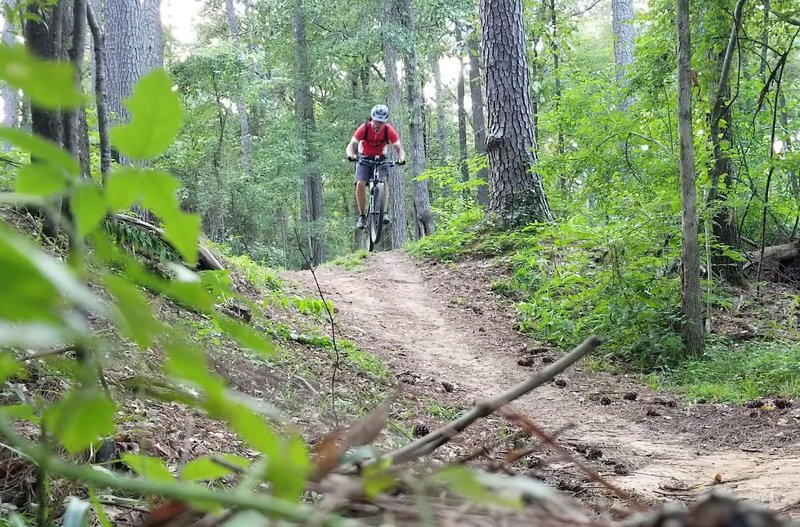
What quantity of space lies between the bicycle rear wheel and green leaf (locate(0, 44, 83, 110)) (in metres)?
9.80

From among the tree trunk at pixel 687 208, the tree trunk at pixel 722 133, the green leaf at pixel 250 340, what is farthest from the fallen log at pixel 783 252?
the green leaf at pixel 250 340

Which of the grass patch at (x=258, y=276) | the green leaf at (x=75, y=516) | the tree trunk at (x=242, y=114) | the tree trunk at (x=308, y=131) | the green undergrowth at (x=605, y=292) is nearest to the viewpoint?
the green leaf at (x=75, y=516)

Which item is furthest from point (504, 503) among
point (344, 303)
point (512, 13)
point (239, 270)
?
point (512, 13)

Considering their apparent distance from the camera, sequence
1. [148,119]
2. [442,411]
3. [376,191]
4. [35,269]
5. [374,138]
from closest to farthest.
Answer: [35,269] → [148,119] → [442,411] → [374,138] → [376,191]

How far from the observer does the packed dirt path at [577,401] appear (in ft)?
10.3

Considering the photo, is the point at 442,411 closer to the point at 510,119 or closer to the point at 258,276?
the point at 258,276

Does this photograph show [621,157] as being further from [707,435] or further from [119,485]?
[119,485]

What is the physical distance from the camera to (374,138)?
10086 mm

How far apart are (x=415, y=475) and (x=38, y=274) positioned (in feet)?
1.10

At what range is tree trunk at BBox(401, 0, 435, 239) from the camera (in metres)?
16.9

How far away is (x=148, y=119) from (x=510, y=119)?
385 inches

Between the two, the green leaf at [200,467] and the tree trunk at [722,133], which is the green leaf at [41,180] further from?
the tree trunk at [722,133]

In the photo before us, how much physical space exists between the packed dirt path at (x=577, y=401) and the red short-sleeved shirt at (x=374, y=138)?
2.14 m

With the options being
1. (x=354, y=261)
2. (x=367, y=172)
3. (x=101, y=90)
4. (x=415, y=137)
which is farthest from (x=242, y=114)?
(x=101, y=90)
